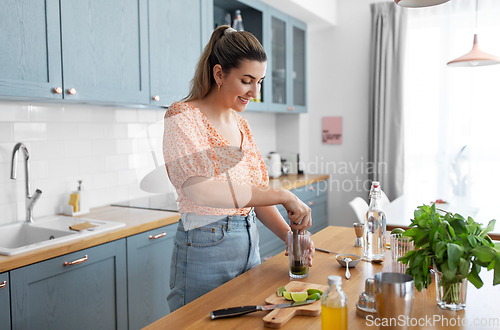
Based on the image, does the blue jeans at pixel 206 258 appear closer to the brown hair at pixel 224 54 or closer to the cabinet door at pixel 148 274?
the brown hair at pixel 224 54

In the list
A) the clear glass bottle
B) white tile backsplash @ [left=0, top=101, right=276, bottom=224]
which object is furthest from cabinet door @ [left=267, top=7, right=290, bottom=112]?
the clear glass bottle

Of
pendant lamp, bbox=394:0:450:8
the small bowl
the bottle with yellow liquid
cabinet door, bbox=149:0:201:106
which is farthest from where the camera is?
cabinet door, bbox=149:0:201:106

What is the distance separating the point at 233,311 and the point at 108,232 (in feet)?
3.62

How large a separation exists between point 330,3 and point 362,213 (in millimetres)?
2254

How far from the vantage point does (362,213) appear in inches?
117

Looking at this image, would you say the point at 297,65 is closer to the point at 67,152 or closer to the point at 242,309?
the point at 67,152

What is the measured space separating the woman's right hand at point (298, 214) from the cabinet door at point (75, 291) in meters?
1.00

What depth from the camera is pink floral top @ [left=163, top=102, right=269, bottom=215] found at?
→ 123 cm

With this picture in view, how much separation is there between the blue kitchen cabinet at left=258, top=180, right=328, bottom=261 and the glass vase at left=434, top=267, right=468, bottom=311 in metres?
2.18

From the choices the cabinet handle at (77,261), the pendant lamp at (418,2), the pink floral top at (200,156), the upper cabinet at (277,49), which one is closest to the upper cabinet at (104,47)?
the upper cabinet at (277,49)

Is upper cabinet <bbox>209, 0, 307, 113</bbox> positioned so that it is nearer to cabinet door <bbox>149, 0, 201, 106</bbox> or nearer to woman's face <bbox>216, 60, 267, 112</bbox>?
cabinet door <bbox>149, 0, 201, 106</bbox>

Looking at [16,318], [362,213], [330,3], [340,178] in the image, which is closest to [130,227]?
[16,318]

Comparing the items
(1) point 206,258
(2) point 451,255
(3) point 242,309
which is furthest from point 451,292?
(1) point 206,258

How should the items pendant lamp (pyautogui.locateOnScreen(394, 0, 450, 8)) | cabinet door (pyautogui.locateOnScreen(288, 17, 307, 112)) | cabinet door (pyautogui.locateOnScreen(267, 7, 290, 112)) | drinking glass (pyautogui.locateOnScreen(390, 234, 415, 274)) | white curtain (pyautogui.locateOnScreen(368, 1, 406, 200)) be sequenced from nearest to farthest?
drinking glass (pyautogui.locateOnScreen(390, 234, 415, 274))
pendant lamp (pyautogui.locateOnScreen(394, 0, 450, 8))
cabinet door (pyautogui.locateOnScreen(267, 7, 290, 112))
white curtain (pyautogui.locateOnScreen(368, 1, 406, 200))
cabinet door (pyautogui.locateOnScreen(288, 17, 307, 112))
